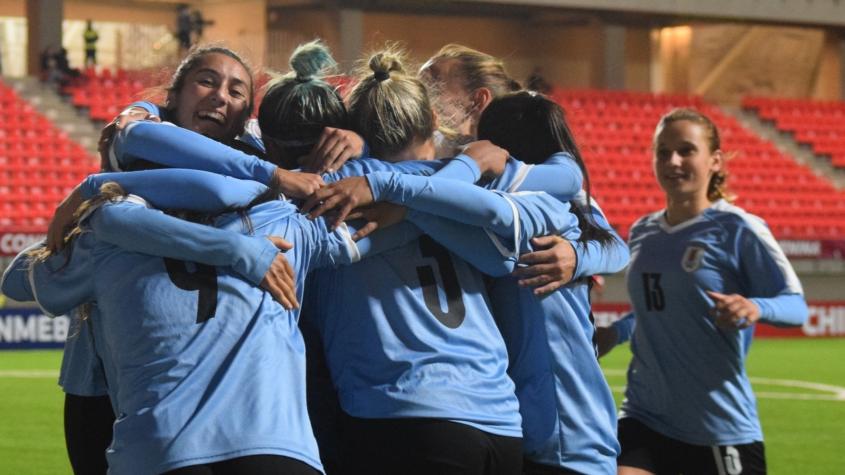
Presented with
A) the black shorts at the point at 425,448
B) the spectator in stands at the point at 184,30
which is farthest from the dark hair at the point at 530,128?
the spectator in stands at the point at 184,30

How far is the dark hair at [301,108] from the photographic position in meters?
3.25

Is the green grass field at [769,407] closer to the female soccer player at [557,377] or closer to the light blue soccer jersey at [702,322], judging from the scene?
the light blue soccer jersey at [702,322]

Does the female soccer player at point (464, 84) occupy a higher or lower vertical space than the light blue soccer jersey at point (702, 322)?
higher

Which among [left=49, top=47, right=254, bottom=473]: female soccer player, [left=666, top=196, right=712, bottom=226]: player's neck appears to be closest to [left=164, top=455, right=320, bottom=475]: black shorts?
[left=49, top=47, right=254, bottom=473]: female soccer player

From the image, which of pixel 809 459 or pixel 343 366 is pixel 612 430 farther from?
pixel 809 459

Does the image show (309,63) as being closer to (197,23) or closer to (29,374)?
(29,374)

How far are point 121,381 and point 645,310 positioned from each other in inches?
114

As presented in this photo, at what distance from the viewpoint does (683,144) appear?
538 cm

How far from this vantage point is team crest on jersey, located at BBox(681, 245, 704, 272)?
527 centimetres

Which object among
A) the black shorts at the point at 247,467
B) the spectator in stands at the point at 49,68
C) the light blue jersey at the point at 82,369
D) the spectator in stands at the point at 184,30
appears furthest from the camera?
the spectator in stands at the point at 49,68

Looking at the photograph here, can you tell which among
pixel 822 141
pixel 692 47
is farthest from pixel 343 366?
pixel 692 47

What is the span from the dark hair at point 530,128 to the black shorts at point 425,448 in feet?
2.55

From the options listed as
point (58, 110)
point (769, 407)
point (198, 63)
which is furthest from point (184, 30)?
point (198, 63)

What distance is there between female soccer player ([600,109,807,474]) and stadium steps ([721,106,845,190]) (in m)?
24.7
